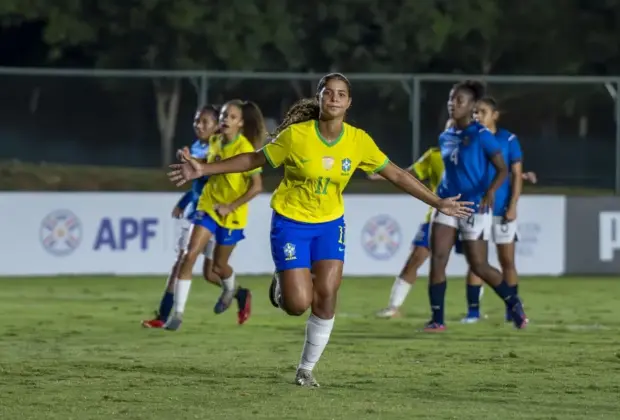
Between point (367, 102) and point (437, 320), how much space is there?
1273 centimetres

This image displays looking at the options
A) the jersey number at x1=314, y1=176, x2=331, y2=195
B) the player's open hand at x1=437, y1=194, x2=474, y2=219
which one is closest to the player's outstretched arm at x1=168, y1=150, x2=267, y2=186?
the jersey number at x1=314, y1=176, x2=331, y2=195

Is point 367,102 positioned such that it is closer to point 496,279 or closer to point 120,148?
point 120,148

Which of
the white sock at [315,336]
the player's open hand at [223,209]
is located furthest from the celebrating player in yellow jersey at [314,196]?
the player's open hand at [223,209]

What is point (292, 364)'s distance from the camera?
41.2 ft

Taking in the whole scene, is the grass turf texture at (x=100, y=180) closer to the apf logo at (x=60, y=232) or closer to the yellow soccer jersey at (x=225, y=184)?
the apf logo at (x=60, y=232)

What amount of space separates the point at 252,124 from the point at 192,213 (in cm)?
95

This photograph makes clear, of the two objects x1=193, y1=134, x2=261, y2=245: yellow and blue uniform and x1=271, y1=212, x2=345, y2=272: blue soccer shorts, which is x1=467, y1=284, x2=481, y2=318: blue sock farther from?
x1=271, y1=212, x2=345, y2=272: blue soccer shorts

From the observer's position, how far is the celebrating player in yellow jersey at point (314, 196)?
11047 mm

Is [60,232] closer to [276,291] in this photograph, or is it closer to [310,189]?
[276,291]

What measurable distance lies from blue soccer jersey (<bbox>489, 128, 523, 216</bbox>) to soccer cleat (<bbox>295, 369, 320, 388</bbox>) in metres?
5.22

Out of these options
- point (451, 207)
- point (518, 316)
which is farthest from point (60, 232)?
point (451, 207)

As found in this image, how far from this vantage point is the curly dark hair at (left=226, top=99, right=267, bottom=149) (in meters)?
15.5

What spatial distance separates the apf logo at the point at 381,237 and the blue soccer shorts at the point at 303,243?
11.2m

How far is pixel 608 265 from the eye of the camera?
2328 centimetres
